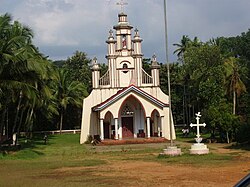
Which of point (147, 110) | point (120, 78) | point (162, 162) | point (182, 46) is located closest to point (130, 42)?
point (120, 78)

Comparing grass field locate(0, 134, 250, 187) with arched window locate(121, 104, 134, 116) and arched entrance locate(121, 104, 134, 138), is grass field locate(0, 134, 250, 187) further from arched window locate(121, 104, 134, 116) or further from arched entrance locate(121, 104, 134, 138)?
arched window locate(121, 104, 134, 116)

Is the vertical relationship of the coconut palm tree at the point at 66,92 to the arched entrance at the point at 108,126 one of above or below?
above

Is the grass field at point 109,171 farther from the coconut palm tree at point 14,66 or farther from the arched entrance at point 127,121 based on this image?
the arched entrance at point 127,121

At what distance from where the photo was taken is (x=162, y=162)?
71.5 ft

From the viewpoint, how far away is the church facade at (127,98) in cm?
4116

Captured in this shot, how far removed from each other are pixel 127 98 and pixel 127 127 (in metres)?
3.07

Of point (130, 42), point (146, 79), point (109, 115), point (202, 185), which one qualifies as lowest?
point (202, 185)

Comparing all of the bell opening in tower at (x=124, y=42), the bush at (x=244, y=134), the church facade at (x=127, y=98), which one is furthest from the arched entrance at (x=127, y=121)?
the bush at (x=244, y=134)

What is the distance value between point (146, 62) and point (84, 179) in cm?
4795

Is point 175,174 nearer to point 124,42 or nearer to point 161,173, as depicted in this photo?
point 161,173

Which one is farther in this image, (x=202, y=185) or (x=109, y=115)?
(x=109, y=115)

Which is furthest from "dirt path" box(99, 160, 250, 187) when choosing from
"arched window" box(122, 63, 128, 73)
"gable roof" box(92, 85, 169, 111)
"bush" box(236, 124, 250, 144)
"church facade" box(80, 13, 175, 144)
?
"arched window" box(122, 63, 128, 73)

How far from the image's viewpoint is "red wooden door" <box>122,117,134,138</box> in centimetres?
4153

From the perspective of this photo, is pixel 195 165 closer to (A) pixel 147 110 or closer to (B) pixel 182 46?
(A) pixel 147 110
